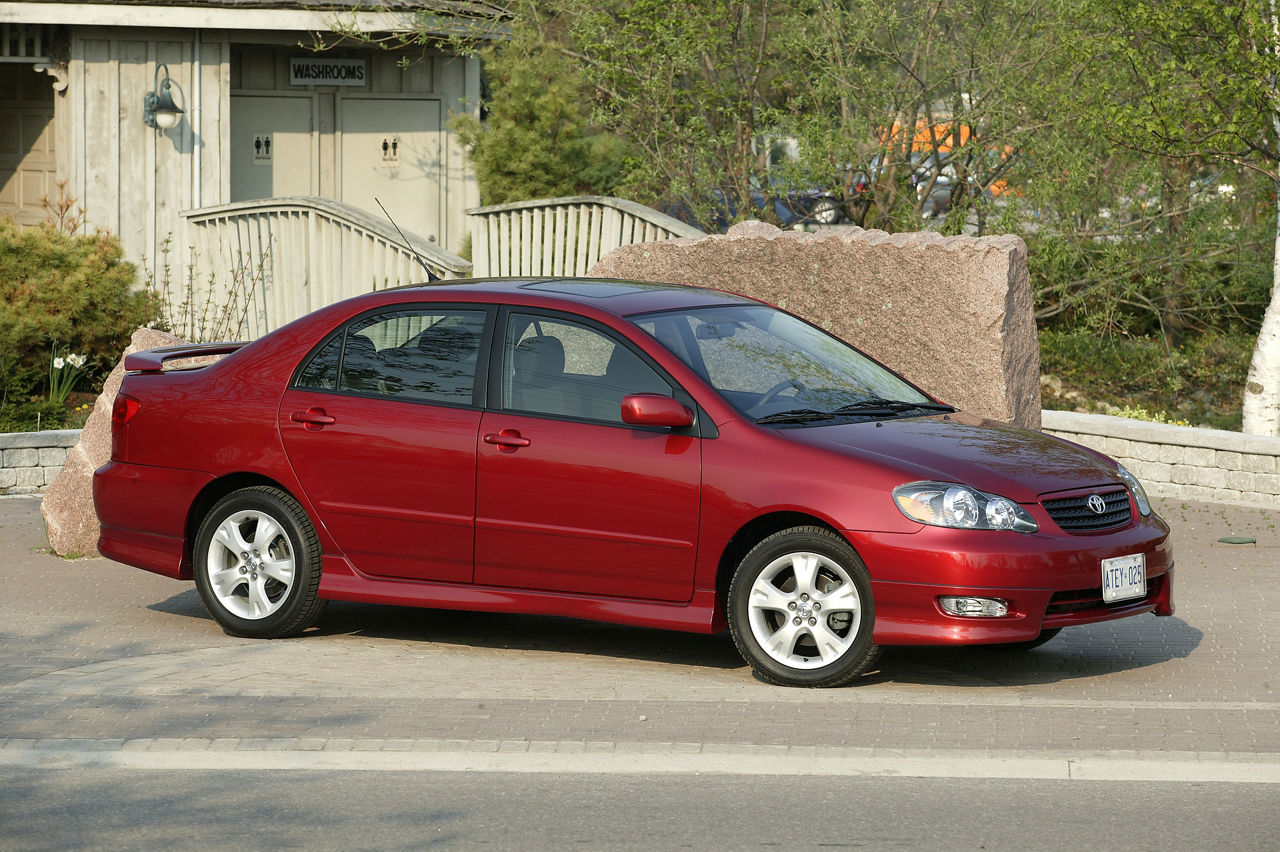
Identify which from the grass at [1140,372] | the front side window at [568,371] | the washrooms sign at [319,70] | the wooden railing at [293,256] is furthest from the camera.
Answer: the washrooms sign at [319,70]

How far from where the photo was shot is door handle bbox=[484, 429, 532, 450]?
24.0ft

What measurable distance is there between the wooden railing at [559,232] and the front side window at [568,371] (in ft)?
19.5

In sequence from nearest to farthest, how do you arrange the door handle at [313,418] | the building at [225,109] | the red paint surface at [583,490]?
the red paint surface at [583,490] < the door handle at [313,418] < the building at [225,109]

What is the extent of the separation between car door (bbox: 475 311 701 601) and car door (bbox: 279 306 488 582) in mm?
137

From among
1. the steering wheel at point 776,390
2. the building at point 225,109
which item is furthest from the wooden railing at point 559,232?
the steering wheel at point 776,390

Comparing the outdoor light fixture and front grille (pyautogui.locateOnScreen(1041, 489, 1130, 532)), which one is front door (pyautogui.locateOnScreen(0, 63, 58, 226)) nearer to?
the outdoor light fixture

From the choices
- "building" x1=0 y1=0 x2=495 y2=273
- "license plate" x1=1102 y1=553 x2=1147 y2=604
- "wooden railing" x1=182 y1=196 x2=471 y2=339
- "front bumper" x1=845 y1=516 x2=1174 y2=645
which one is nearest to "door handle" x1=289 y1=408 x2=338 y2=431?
"front bumper" x1=845 y1=516 x2=1174 y2=645

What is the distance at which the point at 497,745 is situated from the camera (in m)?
6.12

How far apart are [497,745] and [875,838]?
61.8 inches

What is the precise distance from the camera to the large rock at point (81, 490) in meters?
10.2

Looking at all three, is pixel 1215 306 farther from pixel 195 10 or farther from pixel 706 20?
pixel 195 10

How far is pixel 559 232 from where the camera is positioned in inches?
594

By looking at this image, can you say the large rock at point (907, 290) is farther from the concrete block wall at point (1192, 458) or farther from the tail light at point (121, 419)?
the tail light at point (121, 419)

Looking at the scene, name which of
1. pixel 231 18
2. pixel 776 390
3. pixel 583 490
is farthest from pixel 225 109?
pixel 583 490
